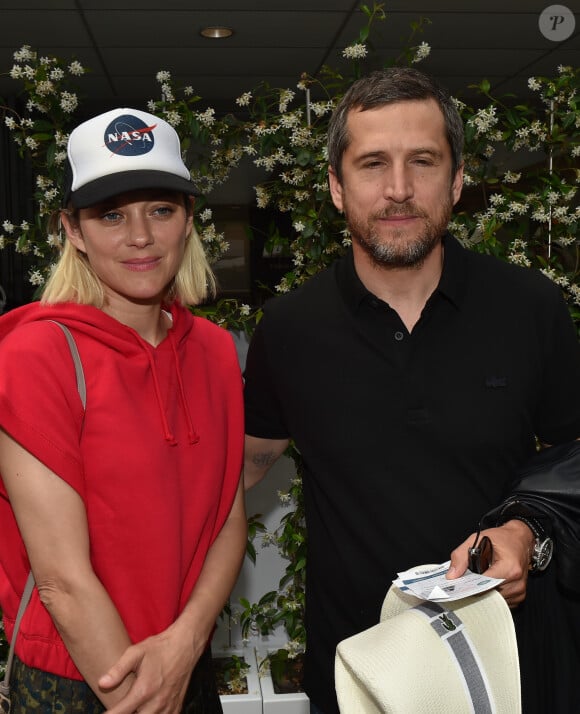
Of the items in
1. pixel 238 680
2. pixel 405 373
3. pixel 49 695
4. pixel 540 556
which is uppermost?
pixel 405 373

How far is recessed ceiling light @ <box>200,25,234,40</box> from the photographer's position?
483 centimetres

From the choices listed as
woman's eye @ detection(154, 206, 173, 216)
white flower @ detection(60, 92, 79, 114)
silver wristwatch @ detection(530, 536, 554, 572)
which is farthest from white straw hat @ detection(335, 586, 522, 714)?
white flower @ detection(60, 92, 79, 114)

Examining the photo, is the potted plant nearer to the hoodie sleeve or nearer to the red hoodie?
the red hoodie

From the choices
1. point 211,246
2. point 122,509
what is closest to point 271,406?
point 122,509

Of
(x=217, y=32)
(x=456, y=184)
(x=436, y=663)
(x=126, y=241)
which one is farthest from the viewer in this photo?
(x=217, y=32)

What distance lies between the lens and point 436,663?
3.50 feet

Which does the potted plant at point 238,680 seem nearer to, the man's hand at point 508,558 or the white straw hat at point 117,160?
the man's hand at point 508,558

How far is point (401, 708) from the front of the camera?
1.02 metres

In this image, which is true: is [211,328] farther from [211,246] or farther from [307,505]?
[211,246]

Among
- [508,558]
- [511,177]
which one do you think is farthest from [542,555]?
[511,177]

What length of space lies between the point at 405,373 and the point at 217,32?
4.05m

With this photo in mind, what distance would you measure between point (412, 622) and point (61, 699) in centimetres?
57

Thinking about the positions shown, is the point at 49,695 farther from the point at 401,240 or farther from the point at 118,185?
the point at 401,240

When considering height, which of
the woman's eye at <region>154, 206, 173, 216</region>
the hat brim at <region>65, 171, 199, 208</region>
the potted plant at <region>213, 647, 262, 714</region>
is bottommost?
the potted plant at <region>213, 647, 262, 714</region>
